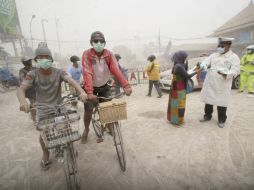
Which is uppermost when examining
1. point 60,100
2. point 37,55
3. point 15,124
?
point 37,55

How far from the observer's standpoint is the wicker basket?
2756 mm

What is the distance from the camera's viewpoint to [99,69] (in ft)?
11.8

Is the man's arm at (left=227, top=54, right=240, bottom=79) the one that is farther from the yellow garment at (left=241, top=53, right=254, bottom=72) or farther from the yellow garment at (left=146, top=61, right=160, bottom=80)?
the yellow garment at (left=146, top=61, right=160, bottom=80)

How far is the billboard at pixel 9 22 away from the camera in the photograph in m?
24.5

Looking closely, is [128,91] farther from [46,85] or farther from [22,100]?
[22,100]

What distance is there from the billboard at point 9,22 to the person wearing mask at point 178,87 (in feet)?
88.9

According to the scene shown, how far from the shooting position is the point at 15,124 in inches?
241

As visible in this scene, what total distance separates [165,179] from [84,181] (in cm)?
126

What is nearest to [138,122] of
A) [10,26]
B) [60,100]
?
[60,100]

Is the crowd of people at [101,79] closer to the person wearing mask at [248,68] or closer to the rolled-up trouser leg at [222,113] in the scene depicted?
the rolled-up trouser leg at [222,113]

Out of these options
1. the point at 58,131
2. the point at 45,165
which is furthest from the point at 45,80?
the point at 45,165

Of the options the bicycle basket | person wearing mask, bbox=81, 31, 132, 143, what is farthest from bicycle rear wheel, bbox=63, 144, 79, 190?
person wearing mask, bbox=81, 31, 132, 143

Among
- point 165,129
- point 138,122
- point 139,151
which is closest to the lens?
point 139,151

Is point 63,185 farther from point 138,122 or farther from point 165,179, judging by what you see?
point 138,122
